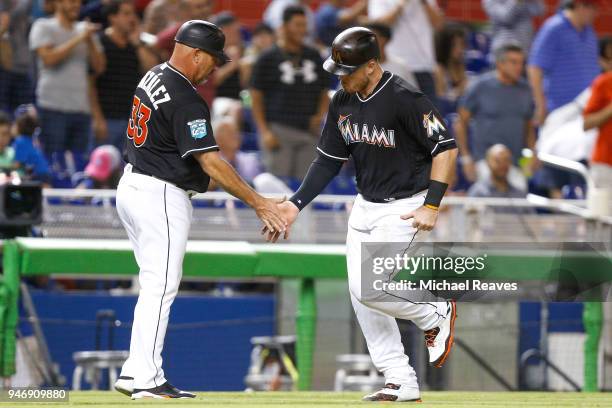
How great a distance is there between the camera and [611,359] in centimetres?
962

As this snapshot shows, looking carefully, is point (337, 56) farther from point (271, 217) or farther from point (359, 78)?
point (271, 217)

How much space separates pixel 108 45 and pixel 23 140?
1633 mm

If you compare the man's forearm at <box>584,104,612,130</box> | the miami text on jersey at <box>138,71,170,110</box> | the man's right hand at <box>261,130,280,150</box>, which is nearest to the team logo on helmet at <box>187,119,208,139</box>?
the miami text on jersey at <box>138,71,170,110</box>

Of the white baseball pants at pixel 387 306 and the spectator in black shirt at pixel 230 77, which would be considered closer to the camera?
the white baseball pants at pixel 387 306

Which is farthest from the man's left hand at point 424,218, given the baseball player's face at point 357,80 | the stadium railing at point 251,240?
the stadium railing at point 251,240

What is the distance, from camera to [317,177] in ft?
21.4

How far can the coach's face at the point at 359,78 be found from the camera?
6.10 meters

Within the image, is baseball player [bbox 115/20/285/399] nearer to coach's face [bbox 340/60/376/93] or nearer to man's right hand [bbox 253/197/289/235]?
man's right hand [bbox 253/197/289/235]

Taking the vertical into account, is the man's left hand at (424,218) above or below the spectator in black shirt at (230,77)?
below

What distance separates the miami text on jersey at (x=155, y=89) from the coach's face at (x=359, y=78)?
33.5 inches

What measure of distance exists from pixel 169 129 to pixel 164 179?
24cm

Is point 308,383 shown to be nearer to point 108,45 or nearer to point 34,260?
point 34,260

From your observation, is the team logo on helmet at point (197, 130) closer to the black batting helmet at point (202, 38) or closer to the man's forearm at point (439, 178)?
the black batting helmet at point (202, 38)

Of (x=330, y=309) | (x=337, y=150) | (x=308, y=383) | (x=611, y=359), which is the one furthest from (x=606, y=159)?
(x=337, y=150)
